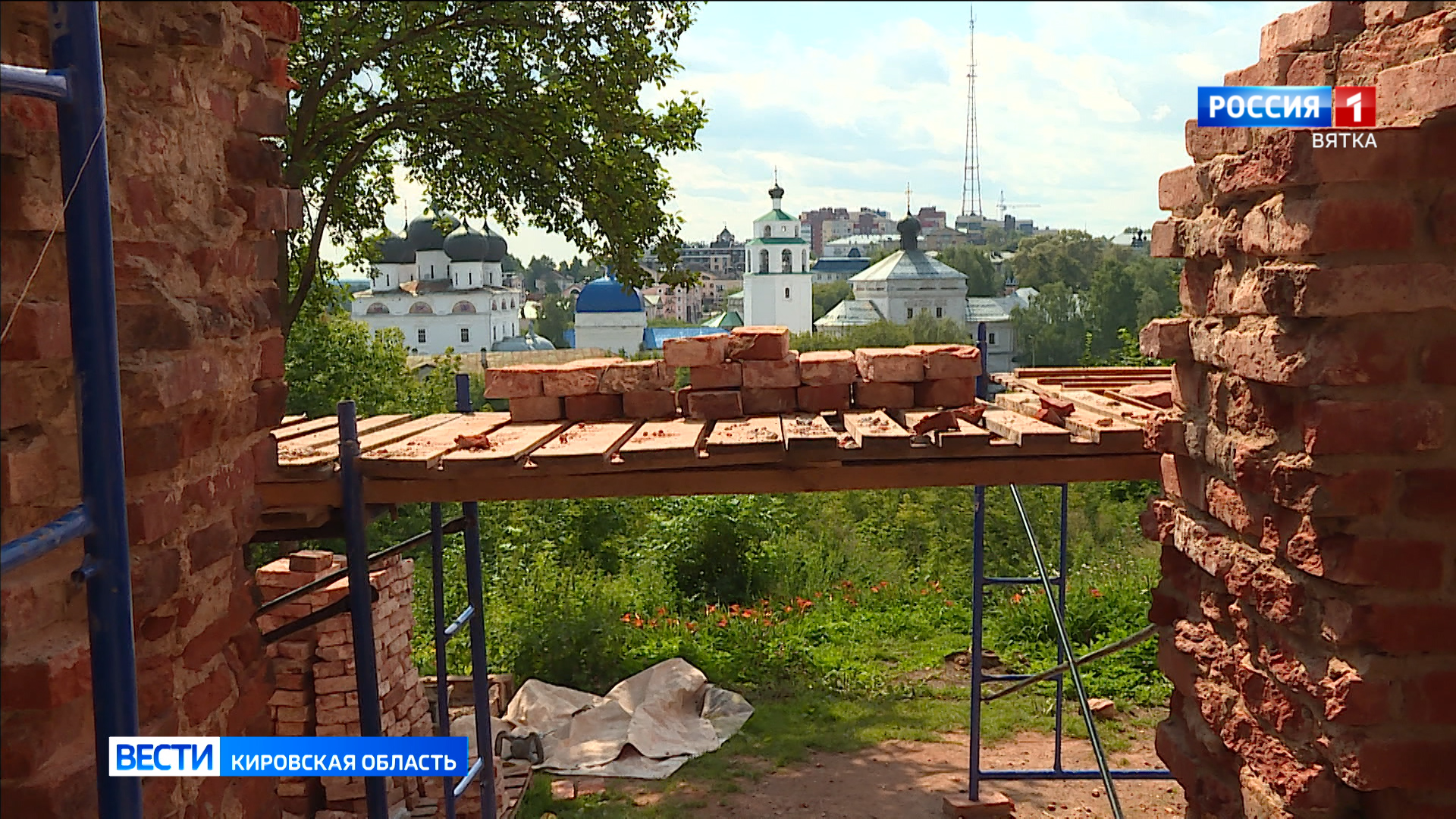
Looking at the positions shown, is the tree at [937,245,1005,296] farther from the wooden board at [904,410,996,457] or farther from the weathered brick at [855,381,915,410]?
the wooden board at [904,410,996,457]

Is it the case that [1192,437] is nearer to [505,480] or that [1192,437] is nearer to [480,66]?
[505,480]

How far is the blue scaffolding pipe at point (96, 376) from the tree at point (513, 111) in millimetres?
8710

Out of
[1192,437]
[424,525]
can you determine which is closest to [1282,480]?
[1192,437]

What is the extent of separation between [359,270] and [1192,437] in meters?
11.3

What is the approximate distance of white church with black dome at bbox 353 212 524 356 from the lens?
40719mm

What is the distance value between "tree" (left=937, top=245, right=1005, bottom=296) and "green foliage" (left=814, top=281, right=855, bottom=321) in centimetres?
560

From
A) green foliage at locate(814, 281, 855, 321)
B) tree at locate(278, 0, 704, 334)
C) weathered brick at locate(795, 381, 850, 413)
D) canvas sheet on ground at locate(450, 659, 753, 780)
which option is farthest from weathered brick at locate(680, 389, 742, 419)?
green foliage at locate(814, 281, 855, 321)

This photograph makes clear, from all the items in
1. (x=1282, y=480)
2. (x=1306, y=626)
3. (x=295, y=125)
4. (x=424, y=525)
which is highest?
(x=295, y=125)

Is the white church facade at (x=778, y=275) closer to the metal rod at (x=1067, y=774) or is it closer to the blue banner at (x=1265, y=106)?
the metal rod at (x=1067, y=774)

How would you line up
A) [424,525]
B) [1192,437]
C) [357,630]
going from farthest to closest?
[424,525]
[357,630]
[1192,437]

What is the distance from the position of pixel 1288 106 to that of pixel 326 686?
17.8ft

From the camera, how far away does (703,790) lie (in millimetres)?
7156

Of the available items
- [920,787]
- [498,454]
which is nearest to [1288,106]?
[498,454]

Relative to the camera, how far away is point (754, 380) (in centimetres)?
444
